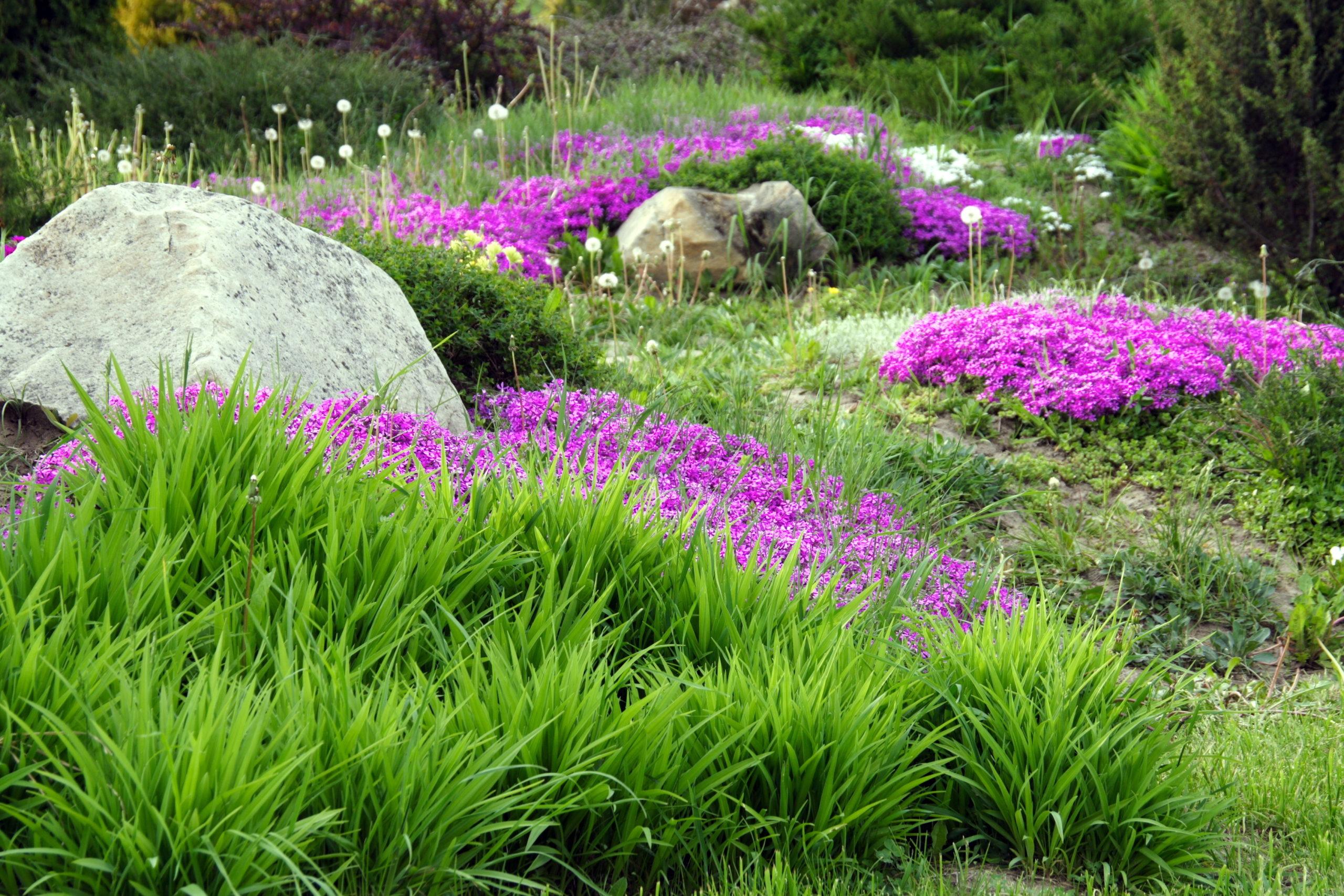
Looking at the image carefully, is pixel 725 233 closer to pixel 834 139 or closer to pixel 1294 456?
pixel 834 139

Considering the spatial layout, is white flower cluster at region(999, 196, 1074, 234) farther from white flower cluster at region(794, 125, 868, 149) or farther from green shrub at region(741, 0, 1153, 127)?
green shrub at region(741, 0, 1153, 127)

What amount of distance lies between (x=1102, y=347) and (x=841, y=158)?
12.5 ft

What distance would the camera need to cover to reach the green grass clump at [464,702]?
2.12 m

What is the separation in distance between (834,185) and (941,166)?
2.03 m

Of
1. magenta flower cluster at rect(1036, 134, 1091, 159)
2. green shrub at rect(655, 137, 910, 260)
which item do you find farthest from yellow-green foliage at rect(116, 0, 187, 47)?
magenta flower cluster at rect(1036, 134, 1091, 159)

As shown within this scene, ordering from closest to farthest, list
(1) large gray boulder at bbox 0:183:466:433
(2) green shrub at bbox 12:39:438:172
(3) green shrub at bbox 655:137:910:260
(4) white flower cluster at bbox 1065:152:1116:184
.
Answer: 1. (1) large gray boulder at bbox 0:183:466:433
2. (3) green shrub at bbox 655:137:910:260
3. (4) white flower cluster at bbox 1065:152:1116:184
4. (2) green shrub at bbox 12:39:438:172

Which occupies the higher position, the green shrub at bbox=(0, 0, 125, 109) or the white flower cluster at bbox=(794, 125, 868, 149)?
the green shrub at bbox=(0, 0, 125, 109)

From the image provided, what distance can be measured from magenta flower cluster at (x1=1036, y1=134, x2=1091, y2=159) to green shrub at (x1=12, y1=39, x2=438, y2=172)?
633 cm

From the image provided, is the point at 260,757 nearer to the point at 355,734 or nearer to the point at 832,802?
the point at 355,734

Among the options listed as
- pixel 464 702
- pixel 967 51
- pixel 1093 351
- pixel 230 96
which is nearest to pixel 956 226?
pixel 1093 351

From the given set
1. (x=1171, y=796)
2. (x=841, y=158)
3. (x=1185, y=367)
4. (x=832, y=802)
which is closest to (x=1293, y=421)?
(x=1185, y=367)

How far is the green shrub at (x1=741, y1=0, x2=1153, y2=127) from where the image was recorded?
40.8ft

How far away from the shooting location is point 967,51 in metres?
13.2

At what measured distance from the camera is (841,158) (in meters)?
9.61
